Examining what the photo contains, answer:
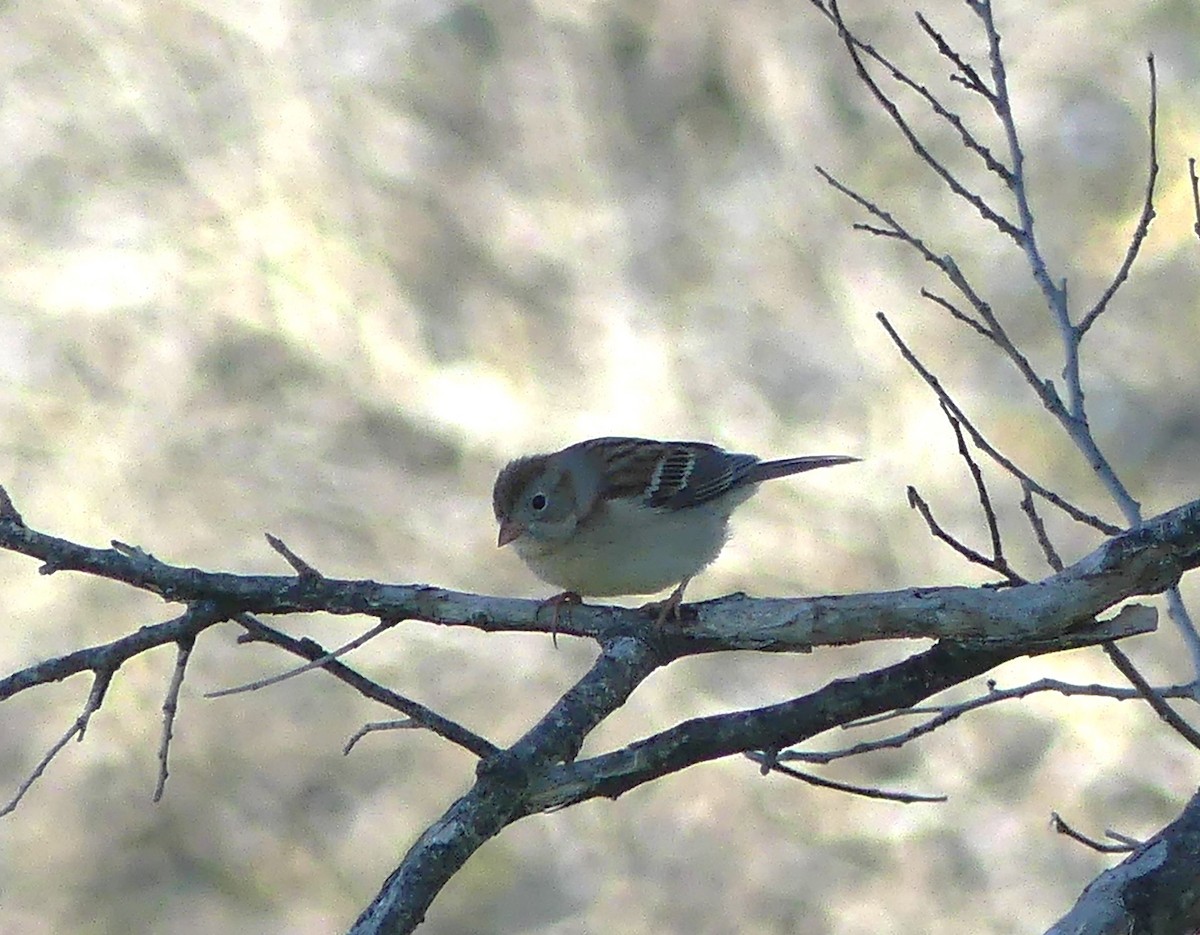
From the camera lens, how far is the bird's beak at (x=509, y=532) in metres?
4.39

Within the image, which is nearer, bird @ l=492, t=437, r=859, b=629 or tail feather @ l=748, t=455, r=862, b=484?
bird @ l=492, t=437, r=859, b=629

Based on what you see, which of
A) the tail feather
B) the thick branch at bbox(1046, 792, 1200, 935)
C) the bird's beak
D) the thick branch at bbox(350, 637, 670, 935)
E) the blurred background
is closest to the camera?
the thick branch at bbox(350, 637, 670, 935)

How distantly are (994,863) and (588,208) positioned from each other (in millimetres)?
4557

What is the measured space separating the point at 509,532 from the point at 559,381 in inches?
201

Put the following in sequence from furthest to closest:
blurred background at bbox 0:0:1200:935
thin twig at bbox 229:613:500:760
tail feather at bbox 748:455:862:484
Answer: blurred background at bbox 0:0:1200:935 → tail feather at bbox 748:455:862:484 → thin twig at bbox 229:613:500:760

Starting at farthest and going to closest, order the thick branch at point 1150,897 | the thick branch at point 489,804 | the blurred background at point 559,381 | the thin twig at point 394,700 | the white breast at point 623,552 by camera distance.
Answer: the blurred background at point 559,381
the white breast at point 623,552
the thin twig at point 394,700
the thick branch at point 1150,897
the thick branch at point 489,804

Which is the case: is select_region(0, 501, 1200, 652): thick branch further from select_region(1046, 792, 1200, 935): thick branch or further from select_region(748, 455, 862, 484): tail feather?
select_region(748, 455, 862, 484): tail feather

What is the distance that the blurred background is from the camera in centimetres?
875

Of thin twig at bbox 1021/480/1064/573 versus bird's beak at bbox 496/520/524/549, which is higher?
bird's beak at bbox 496/520/524/549

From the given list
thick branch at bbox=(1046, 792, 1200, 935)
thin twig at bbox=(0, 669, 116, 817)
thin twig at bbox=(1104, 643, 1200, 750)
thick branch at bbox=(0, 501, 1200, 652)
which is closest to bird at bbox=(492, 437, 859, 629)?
thick branch at bbox=(0, 501, 1200, 652)

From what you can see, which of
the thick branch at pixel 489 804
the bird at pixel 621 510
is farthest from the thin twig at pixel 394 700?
the bird at pixel 621 510

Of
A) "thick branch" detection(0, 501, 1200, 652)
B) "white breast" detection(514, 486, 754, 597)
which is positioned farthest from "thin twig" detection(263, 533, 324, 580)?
"white breast" detection(514, 486, 754, 597)

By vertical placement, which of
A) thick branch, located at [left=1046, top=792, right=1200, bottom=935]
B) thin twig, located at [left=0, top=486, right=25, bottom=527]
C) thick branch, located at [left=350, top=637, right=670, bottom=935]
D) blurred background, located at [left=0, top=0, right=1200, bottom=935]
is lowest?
thick branch, located at [left=1046, top=792, right=1200, bottom=935]

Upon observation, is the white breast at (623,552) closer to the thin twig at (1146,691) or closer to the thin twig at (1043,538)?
the thin twig at (1043,538)
